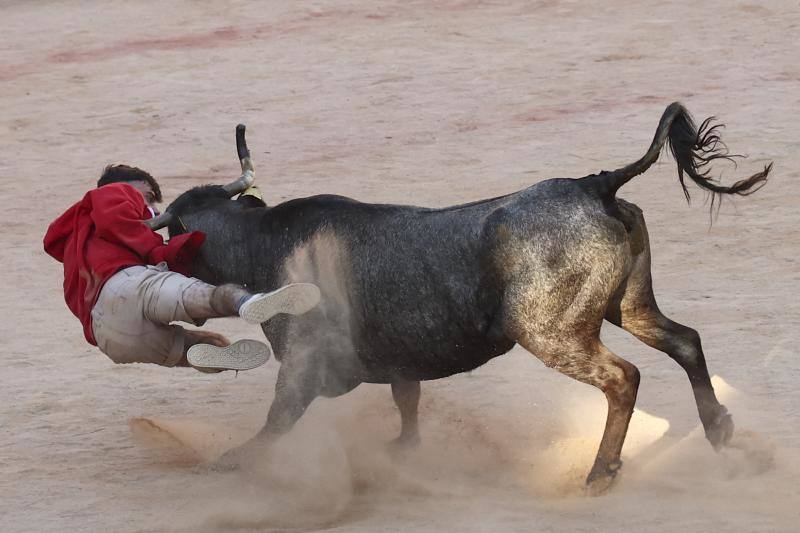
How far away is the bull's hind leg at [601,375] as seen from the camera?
21.1 feet

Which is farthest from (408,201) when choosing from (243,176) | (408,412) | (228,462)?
(228,462)

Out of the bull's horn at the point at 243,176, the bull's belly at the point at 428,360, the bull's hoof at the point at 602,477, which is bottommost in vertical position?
the bull's hoof at the point at 602,477

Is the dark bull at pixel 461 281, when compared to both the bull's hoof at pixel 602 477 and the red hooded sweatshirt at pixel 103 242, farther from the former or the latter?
the red hooded sweatshirt at pixel 103 242

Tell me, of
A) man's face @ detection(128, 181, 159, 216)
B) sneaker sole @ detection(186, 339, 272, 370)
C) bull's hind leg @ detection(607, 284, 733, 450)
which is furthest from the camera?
man's face @ detection(128, 181, 159, 216)

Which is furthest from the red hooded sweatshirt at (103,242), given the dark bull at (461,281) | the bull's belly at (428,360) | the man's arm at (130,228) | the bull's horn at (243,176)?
the bull's belly at (428,360)

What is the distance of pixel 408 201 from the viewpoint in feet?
39.0

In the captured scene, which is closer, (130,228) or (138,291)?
(138,291)

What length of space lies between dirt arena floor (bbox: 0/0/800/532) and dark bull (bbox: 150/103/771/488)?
0.42 metres

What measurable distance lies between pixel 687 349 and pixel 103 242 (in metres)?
2.91

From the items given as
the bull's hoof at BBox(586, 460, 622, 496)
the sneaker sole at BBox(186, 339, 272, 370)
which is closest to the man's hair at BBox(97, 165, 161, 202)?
the sneaker sole at BBox(186, 339, 272, 370)

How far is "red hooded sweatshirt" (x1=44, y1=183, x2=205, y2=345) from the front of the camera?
277 inches

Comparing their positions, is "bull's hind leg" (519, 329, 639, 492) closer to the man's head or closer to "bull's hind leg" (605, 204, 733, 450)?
"bull's hind leg" (605, 204, 733, 450)

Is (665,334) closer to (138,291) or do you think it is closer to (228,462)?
(228,462)

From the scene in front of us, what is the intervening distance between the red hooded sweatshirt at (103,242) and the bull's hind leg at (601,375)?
6.47 ft
